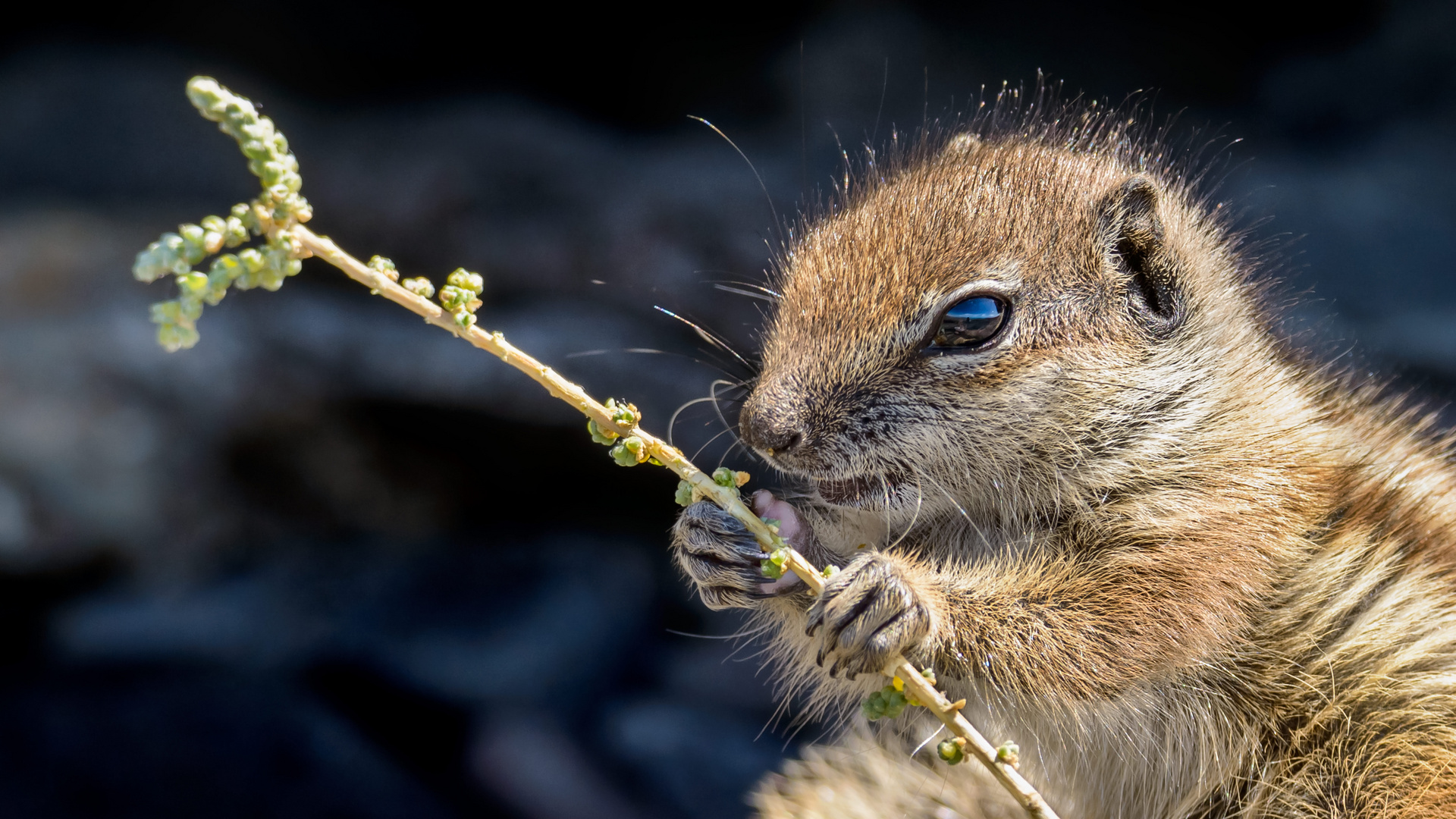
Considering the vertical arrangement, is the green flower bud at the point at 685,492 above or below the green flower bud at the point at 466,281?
below

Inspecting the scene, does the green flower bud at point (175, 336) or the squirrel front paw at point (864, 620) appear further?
the squirrel front paw at point (864, 620)

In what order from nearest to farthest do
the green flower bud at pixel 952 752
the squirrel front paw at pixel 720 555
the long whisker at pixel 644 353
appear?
the green flower bud at pixel 952 752 → the squirrel front paw at pixel 720 555 → the long whisker at pixel 644 353

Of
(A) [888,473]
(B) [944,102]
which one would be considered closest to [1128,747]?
(A) [888,473]

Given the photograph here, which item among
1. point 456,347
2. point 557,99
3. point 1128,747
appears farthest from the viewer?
point 557,99

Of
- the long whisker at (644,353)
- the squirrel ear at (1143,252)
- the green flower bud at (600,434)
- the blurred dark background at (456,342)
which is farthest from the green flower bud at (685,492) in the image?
the blurred dark background at (456,342)

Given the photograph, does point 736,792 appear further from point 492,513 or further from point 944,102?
point 944,102

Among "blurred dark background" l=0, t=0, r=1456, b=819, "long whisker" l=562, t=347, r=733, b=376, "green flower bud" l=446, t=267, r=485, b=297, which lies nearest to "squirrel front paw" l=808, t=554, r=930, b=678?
Answer: "green flower bud" l=446, t=267, r=485, b=297

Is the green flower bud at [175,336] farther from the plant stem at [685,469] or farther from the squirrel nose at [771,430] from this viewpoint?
the squirrel nose at [771,430]
